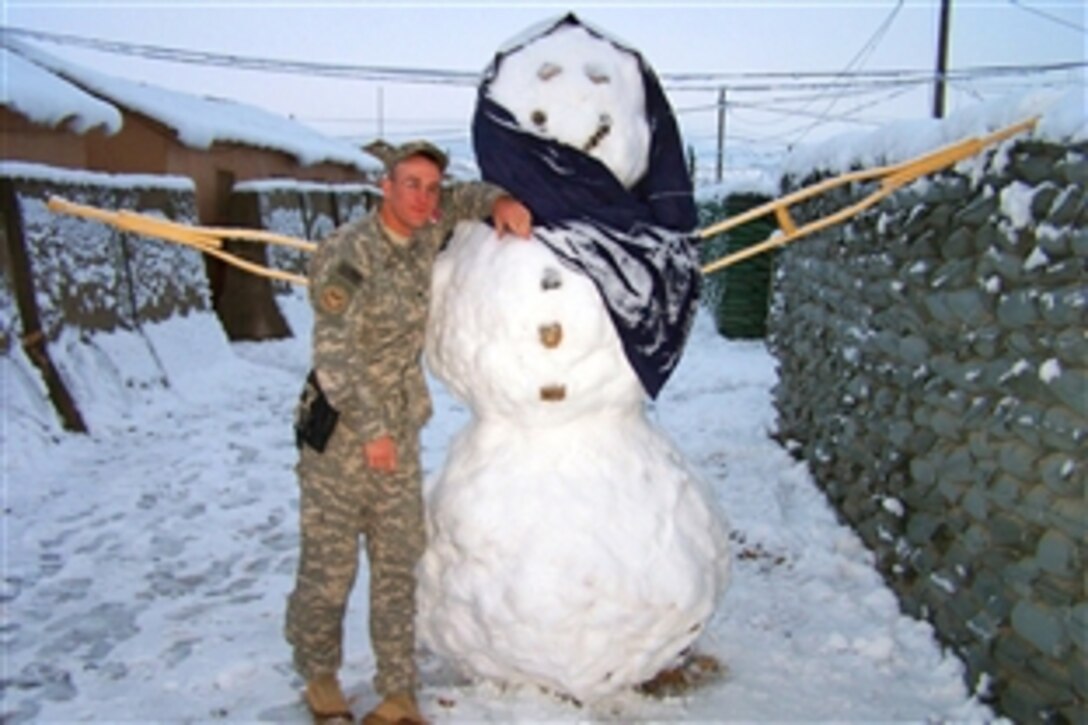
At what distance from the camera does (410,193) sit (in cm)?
279

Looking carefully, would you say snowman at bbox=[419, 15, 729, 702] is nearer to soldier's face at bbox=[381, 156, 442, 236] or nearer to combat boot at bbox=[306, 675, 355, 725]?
soldier's face at bbox=[381, 156, 442, 236]

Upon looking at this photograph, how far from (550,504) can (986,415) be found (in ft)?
5.18

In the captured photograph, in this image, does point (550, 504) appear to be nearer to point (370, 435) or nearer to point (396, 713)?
point (370, 435)

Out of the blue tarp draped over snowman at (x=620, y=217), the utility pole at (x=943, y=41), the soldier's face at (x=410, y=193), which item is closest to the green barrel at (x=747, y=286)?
the utility pole at (x=943, y=41)

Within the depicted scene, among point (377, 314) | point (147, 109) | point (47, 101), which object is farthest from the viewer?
point (147, 109)

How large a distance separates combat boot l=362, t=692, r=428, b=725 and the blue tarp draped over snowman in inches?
47.7

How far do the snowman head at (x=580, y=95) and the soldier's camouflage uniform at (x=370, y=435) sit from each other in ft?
0.93

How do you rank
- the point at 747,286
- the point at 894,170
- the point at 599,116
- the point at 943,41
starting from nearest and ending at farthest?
1. the point at 599,116
2. the point at 894,170
3. the point at 747,286
4. the point at 943,41

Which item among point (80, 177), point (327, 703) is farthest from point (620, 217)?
point (80, 177)

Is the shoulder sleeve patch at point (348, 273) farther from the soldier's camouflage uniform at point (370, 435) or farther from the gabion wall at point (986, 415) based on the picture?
the gabion wall at point (986, 415)

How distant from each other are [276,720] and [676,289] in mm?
1846

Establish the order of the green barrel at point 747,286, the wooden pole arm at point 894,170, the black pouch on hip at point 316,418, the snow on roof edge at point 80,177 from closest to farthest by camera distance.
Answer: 1. the black pouch on hip at point 316,418
2. the wooden pole arm at point 894,170
3. the snow on roof edge at point 80,177
4. the green barrel at point 747,286

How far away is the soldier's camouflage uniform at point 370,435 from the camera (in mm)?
2740

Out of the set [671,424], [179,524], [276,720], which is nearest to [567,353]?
[276,720]
